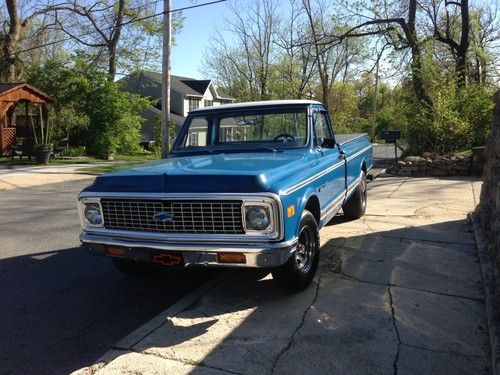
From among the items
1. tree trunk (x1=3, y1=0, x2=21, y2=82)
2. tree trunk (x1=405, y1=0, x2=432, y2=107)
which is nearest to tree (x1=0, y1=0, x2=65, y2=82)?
tree trunk (x1=3, y1=0, x2=21, y2=82)

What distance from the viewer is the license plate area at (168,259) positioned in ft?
12.9

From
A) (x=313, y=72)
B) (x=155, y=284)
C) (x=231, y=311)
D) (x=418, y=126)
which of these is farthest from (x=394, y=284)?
(x=313, y=72)

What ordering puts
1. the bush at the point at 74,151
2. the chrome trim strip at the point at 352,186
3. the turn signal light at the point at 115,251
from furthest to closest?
the bush at the point at 74,151 → the chrome trim strip at the point at 352,186 → the turn signal light at the point at 115,251

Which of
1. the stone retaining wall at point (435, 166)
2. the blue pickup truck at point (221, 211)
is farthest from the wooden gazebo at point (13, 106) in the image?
the blue pickup truck at point (221, 211)

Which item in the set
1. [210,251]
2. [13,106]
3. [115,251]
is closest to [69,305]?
[115,251]

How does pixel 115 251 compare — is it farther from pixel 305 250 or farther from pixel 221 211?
pixel 305 250

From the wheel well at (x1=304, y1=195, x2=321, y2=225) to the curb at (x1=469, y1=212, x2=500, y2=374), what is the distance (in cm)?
168

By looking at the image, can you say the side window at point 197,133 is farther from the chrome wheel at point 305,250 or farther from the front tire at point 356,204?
the front tire at point 356,204

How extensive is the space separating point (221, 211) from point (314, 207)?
1.31 metres

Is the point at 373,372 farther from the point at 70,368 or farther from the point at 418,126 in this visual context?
the point at 418,126

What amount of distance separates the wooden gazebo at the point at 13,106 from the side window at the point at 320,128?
17.7 meters

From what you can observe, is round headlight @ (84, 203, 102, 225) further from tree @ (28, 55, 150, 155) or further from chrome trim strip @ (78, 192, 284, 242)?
tree @ (28, 55, 150, 155)

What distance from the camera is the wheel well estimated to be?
15.3ft

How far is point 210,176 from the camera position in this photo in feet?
12.7
